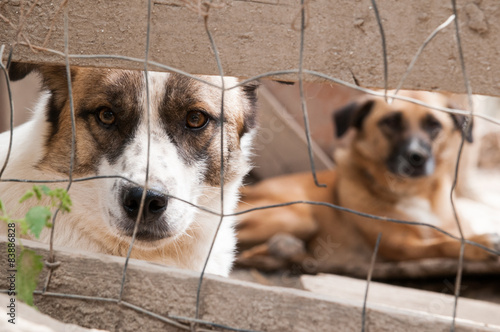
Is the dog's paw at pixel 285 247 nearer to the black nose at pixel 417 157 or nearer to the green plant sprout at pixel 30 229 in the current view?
the black nose at pixel 417 157

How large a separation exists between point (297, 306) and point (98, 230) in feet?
2.88

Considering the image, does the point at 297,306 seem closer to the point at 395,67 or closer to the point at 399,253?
the point at 395,67

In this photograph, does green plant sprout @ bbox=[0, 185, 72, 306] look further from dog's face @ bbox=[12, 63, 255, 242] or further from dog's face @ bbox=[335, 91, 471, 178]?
dog's face @ bbox=[335, 91, 471, 178]

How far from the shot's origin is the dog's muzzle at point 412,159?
4957 mm

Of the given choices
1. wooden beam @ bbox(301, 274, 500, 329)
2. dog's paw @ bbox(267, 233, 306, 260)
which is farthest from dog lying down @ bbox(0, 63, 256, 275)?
dog's paw @ bbox(267, 233, 306, 260)

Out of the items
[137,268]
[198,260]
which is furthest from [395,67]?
[198,260]

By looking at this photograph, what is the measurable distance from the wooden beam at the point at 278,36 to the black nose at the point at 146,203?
1.40 feet

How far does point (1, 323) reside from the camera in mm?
1215

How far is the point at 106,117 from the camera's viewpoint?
2035 millimetres

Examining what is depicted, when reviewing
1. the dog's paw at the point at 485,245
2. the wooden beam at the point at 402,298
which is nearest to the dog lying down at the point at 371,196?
the dog's paw at the point at 485,245

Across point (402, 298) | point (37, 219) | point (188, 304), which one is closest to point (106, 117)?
point (37, 219)

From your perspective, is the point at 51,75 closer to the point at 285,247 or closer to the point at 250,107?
the point at 250,107

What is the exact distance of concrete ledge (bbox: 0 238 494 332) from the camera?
145 cm

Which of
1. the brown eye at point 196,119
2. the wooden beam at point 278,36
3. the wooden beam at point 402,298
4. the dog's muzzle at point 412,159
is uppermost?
the wooden beam at point 278,36
